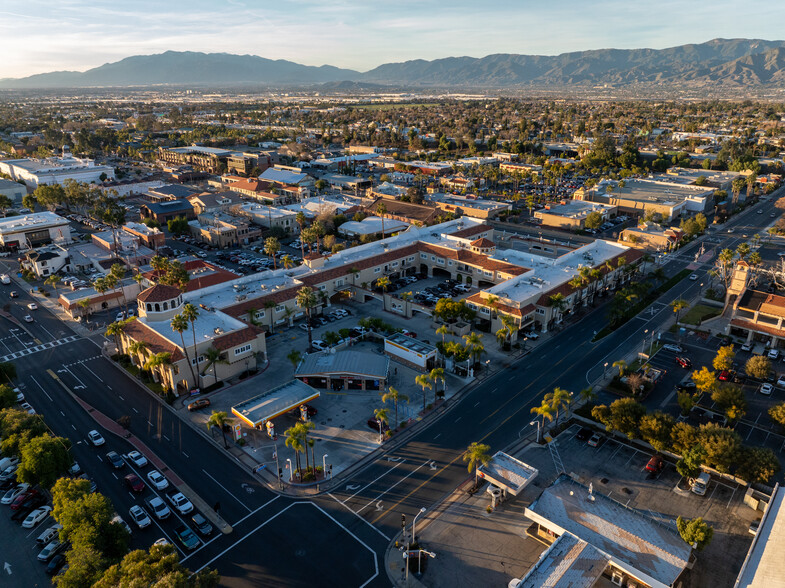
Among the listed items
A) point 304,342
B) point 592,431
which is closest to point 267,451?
point 304,342

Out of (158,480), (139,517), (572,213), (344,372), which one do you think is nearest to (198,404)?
(158,480)

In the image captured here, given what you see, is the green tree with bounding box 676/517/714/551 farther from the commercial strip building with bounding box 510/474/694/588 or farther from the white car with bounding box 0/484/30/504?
the white car with bounding box 0/484/30/504

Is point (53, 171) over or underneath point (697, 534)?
over

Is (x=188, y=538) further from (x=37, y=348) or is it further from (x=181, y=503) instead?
(x=37, y=348)

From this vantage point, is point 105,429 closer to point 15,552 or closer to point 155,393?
point 155,393

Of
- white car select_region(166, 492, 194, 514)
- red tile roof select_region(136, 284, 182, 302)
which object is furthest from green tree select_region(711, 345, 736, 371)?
red tile roof select_region(136, 284, 182, 302)

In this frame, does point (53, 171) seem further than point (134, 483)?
Yes

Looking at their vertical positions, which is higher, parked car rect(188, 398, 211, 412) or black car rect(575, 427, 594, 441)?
parked car rect(188, 398, 211, 412)
